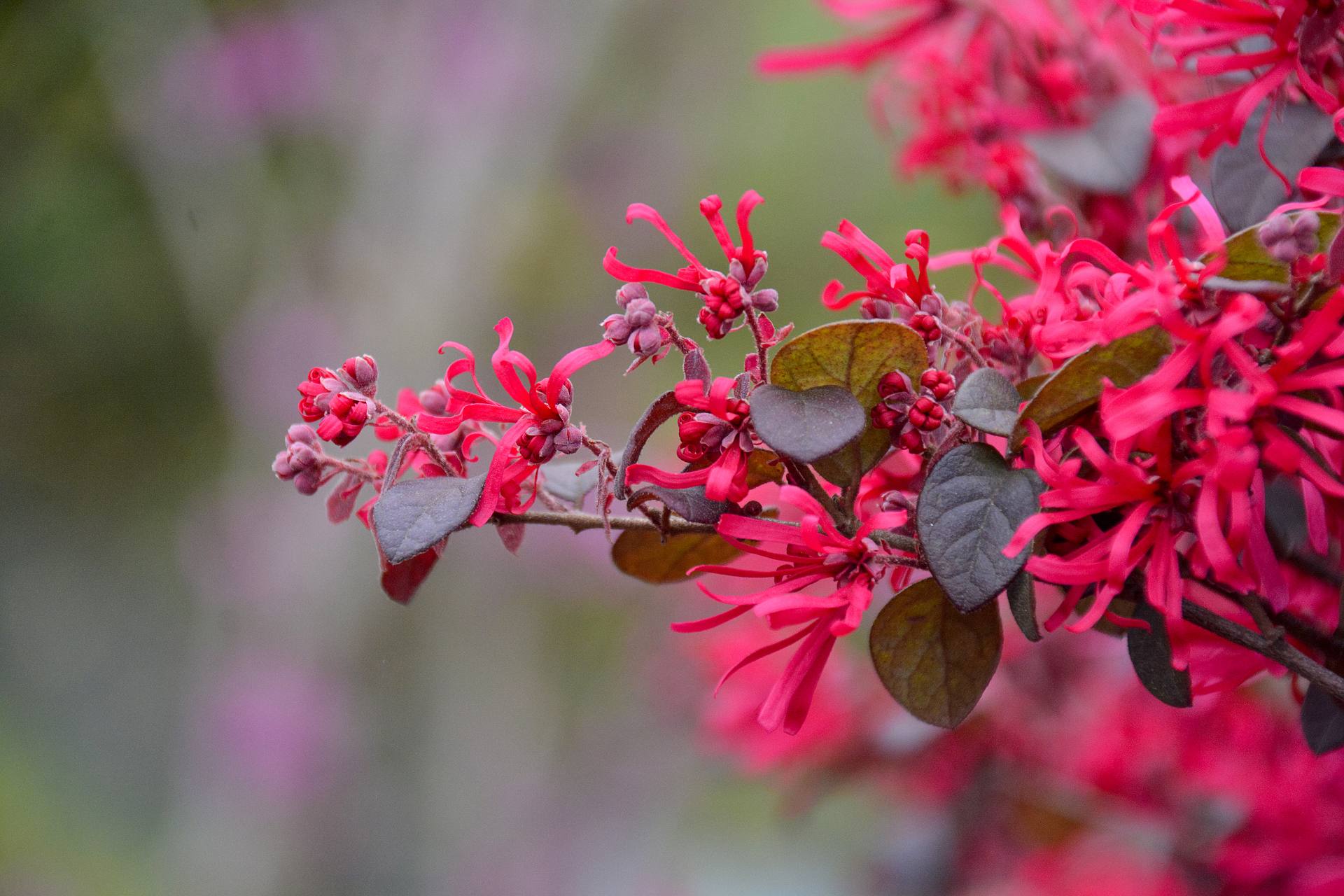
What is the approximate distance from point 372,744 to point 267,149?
3.66 feet

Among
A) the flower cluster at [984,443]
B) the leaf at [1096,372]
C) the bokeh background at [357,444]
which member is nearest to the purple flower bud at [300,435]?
the flower cluster at [984,443]

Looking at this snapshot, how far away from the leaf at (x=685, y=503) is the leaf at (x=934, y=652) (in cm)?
6

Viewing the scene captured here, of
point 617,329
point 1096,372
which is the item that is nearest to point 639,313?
point 617,329

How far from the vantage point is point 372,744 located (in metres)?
2.00

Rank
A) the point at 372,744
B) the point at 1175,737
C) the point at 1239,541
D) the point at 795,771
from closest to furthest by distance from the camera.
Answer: the point at 1239,541 < the point at 1175,737 < the point at 795,771 < the point at 372,744

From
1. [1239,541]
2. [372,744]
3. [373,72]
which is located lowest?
[372,744]

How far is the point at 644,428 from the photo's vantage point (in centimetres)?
28

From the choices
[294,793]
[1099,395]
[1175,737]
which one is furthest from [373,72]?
[1099,395]

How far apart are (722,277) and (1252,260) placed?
0.45ft

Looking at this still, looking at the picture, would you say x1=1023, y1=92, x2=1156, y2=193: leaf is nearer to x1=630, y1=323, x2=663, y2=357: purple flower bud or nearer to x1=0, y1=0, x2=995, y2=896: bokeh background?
x1=630, y1=323, x2=663, y2=357: purple flower bud

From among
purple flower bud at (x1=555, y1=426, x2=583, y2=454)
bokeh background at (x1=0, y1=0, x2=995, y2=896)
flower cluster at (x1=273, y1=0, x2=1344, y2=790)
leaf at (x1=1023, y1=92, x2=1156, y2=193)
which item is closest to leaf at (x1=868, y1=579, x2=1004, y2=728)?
flower cluster at (x1=273, y1=0, x2=1344, y2=790)

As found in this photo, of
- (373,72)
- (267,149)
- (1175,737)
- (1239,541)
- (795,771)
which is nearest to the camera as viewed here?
(1239,541)

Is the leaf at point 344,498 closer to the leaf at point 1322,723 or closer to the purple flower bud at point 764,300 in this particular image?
the purple flower bud at point 764,300

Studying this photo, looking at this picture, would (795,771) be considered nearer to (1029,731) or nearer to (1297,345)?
(1029,731)
